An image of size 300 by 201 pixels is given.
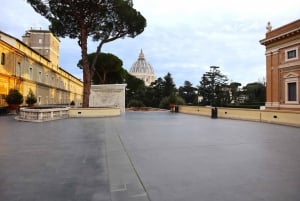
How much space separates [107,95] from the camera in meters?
23.0

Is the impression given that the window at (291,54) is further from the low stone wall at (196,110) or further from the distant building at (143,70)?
the distant building at (143,70)

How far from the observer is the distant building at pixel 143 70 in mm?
89438

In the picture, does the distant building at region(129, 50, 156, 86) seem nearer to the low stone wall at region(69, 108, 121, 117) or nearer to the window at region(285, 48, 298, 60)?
the window at region(285, 48, 298, 60)

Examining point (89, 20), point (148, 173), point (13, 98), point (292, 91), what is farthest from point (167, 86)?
point (148, 173)

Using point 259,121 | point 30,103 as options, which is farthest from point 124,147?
point 30,103

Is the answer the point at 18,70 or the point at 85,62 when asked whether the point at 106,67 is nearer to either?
the point at 18,70

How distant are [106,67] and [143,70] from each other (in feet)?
186

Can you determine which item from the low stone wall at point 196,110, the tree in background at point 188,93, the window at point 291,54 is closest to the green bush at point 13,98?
the low stone wall at point 196,110

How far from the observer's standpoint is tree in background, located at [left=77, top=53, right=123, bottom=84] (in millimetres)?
34562

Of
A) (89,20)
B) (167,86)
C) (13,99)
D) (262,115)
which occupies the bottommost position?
(262,115)

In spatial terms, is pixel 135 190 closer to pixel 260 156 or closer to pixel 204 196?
pixel 204 196

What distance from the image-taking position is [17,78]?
70.0ft

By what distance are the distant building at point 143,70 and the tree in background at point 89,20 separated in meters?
68.2

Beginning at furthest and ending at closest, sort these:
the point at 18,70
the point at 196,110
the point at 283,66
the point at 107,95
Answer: the point at 107,95 < the point at 18,70 < the point at 196,110 < the point at 283,66
